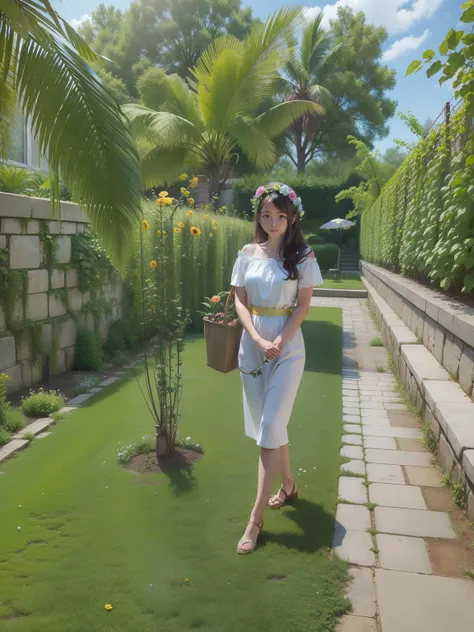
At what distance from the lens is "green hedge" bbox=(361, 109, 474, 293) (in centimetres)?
428

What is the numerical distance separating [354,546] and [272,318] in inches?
51.3

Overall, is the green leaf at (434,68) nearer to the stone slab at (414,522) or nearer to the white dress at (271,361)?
the white dress at (271,361)

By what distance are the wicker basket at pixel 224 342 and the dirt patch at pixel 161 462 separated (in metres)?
1.04

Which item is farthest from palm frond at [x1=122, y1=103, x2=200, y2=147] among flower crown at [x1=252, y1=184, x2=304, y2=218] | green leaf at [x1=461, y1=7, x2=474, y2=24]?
flower crown at [x1=252, y1=184, x2=304, y2=218]

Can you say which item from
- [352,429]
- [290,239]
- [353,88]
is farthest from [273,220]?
[353,88]

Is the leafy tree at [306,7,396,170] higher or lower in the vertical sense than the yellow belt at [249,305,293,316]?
higher

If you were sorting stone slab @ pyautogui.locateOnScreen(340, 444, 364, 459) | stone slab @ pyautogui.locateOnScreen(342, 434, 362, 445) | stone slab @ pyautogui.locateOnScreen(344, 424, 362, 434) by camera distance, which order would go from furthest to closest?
stone slab @ pyautogui.locateOnScreen(344, 424, 362, 434) → stone slab @ pyautogui.locateOnScreen(342, 434, 362, 445) → stone slab @ pyautogui.locateOnScreen(340, 444, 364, 459)

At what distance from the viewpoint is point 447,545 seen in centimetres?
289

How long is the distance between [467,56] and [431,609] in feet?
11.3

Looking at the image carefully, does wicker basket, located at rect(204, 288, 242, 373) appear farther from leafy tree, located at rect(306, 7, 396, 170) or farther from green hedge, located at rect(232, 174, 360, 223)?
leafy tree, located at rect(306, 7, 396, 170)

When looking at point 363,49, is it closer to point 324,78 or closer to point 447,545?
point 324,78

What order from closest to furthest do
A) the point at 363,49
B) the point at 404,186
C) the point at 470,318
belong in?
1. the point at 470,318
2. the point at 404,186
3. the point at 363,49

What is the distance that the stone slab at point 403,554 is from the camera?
269 centimetres

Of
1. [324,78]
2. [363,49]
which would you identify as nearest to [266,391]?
[324,78]
